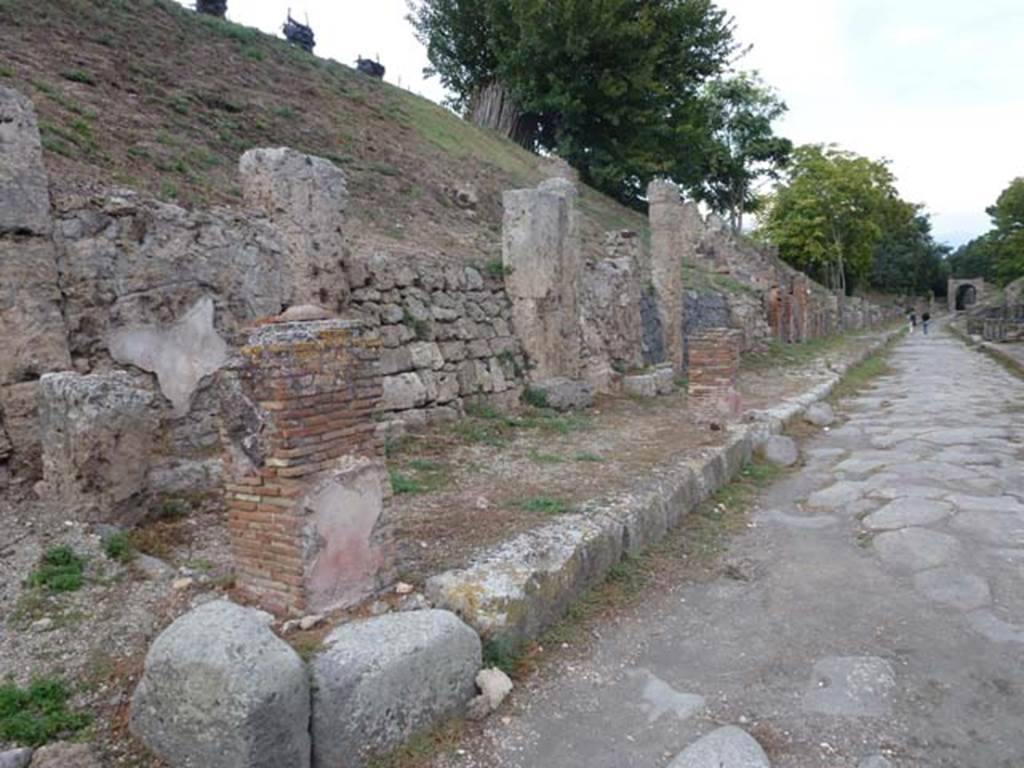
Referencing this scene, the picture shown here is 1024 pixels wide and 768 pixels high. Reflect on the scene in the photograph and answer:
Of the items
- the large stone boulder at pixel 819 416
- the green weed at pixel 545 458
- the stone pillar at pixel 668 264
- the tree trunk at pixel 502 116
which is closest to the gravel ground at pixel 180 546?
the green weed at pixel 545 458

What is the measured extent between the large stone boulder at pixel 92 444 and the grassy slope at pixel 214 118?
1.87 metres

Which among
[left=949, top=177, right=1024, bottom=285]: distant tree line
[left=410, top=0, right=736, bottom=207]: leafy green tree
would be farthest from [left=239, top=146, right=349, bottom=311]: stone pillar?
[left=949, top=177, right=1024, bottom=285]: distant tree line

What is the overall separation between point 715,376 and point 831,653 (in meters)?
4.98

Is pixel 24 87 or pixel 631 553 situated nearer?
pixel 631 553

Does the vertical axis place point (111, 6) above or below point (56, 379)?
above

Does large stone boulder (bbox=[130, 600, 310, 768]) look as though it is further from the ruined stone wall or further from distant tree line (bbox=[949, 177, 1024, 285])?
distant tree line (bbox=[949, 177, 1024, 285])

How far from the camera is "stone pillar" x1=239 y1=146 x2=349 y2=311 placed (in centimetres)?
671

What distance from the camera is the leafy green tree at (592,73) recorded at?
23.3 metres

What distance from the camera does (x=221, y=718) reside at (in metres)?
2.42

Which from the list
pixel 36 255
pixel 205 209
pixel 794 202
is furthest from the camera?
pixel 794 202

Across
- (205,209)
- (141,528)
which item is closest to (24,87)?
(205,209)

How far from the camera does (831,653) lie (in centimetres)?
352

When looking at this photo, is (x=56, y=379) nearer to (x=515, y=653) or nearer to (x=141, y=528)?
(x=141, y=528)

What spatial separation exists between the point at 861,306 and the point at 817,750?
1726 inches
